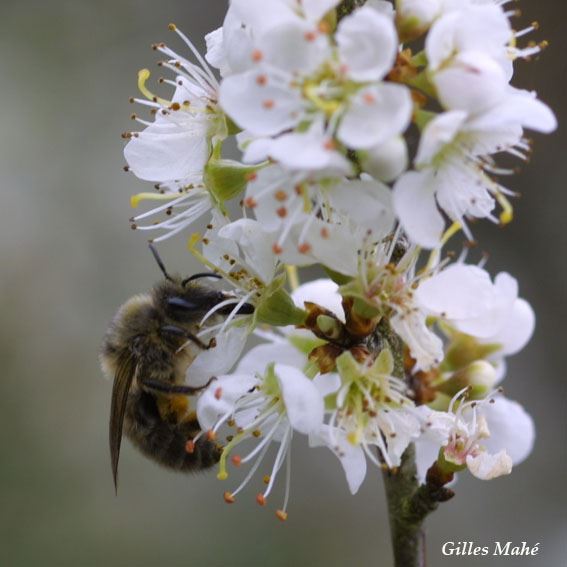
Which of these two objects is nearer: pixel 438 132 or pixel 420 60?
pixel 438 132

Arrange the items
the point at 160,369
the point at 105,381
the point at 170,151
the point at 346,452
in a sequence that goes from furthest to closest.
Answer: the point at 105,381 → the point at 160,369 → the point at 170,151 → the point at 346,452

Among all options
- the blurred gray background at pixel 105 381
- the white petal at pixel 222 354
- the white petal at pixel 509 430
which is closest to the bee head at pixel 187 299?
the white petal at pixel 222 354

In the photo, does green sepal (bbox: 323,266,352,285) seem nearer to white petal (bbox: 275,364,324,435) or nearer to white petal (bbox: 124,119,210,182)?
white petal (bbox: 275,364,324,435)

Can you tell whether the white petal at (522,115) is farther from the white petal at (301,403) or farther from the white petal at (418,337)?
the white petal at (301,403)

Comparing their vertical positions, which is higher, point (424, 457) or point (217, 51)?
point (217, 51)

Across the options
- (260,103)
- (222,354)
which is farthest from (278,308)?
(260,103)

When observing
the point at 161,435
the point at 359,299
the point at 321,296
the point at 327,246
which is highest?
the point at 327,246

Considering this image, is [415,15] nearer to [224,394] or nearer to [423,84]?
[423,84]
